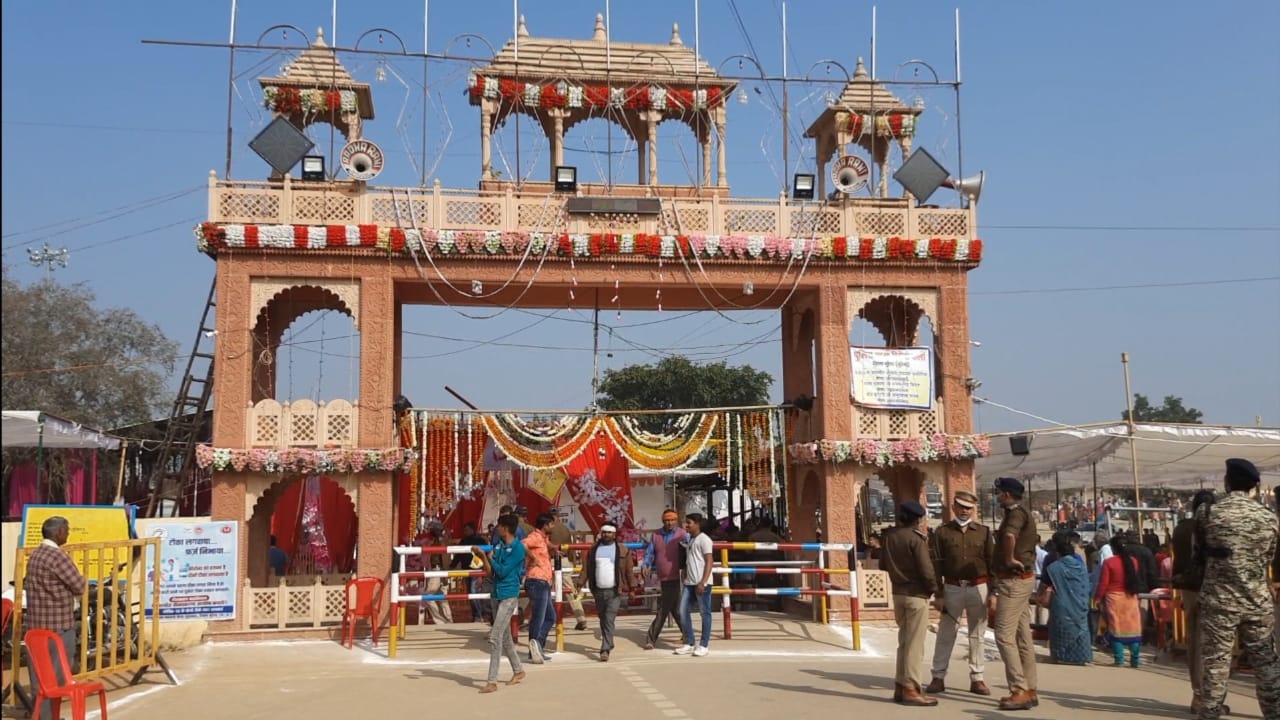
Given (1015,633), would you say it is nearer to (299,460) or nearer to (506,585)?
(506,585)

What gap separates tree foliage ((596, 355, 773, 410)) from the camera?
52875 millimetres

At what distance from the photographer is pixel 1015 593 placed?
31.3 ft

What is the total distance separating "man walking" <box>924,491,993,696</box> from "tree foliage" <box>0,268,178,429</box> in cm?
2270

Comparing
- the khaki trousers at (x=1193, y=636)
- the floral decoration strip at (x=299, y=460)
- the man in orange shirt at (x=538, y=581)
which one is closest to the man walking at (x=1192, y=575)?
the khaki trousers at (x=1193, y=636)

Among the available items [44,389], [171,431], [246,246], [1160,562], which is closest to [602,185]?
[246,246]

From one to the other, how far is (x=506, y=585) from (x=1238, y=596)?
21.4 ft

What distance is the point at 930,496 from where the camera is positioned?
78.3 m

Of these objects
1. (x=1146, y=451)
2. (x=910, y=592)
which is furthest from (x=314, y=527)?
(x=1146, y=451)

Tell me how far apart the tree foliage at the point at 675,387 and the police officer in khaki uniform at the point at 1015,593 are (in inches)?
1679

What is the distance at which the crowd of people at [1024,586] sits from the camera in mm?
8211

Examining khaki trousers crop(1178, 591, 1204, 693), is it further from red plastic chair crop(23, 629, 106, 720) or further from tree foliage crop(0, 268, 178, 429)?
tree foliage crop(0, 268, 178, 429)

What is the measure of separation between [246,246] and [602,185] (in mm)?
6104

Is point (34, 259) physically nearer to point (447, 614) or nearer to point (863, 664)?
point (447, 614)

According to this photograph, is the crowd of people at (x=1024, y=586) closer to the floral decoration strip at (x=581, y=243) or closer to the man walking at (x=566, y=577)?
the man walking at (x=566, y=577)
